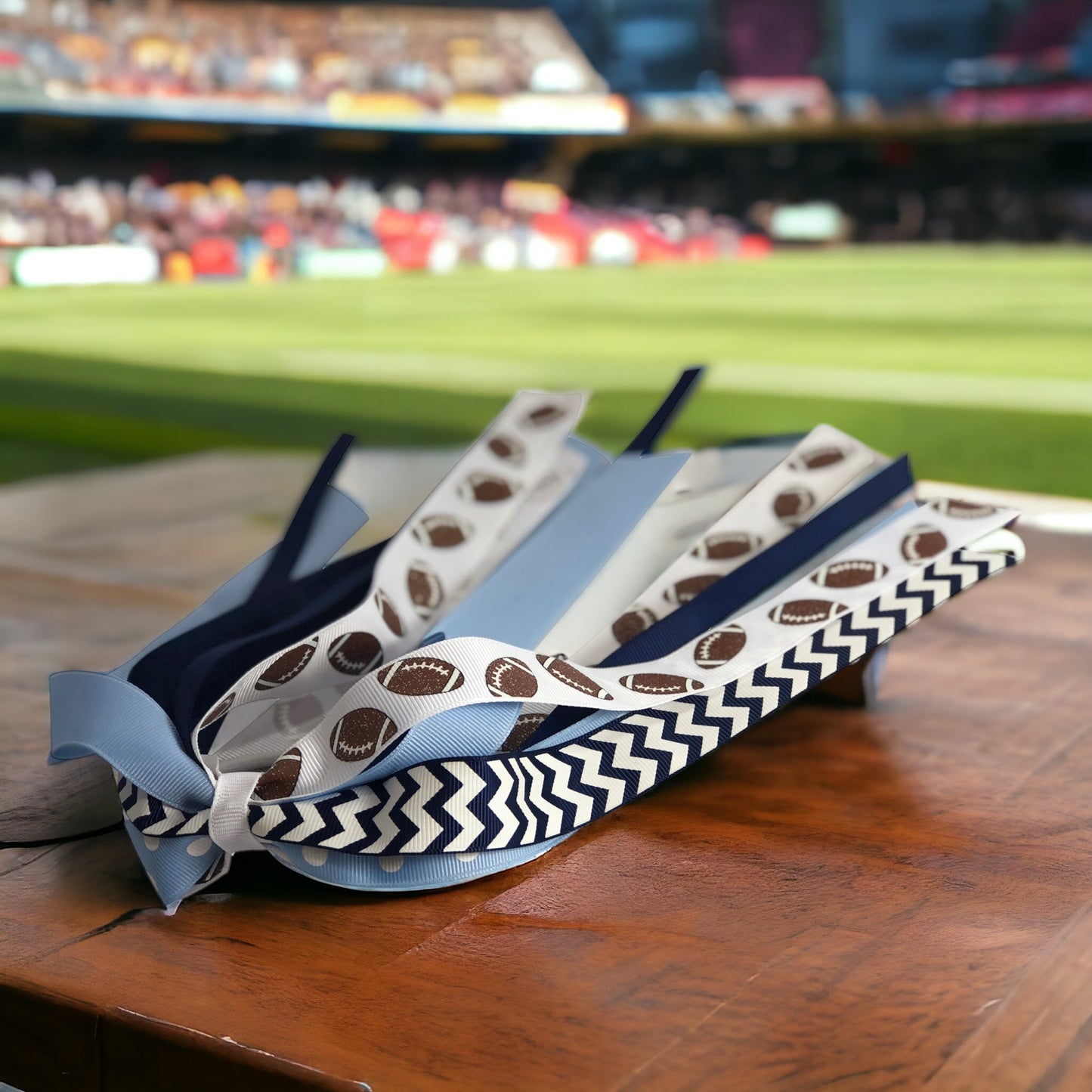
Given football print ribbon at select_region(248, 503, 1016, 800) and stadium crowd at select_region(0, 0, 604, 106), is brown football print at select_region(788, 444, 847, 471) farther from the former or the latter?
stadium crowd at select_region(0, 0, 604, 106)

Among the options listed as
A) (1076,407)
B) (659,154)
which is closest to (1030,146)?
(659,154)

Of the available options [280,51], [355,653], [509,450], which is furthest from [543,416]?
[280,51]

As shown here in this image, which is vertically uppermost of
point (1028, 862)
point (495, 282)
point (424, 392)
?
point (1028, 862)

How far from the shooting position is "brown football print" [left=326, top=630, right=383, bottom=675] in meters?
0.40

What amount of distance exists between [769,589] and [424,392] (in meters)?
3.52

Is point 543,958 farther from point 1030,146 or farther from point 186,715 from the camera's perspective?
point 1030,146

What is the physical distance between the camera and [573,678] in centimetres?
35

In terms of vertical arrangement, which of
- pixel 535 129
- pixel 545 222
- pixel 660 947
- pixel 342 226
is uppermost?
pixel 660 947

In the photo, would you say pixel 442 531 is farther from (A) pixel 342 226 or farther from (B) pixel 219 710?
(A) pixel 342 226

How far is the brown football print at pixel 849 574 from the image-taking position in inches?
16.0

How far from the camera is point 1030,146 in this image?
1588 centimetres

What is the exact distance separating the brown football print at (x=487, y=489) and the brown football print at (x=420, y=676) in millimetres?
149

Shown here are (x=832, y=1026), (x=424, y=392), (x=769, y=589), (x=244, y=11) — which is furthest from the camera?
(x=244, y=11)

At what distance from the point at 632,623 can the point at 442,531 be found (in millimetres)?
77
